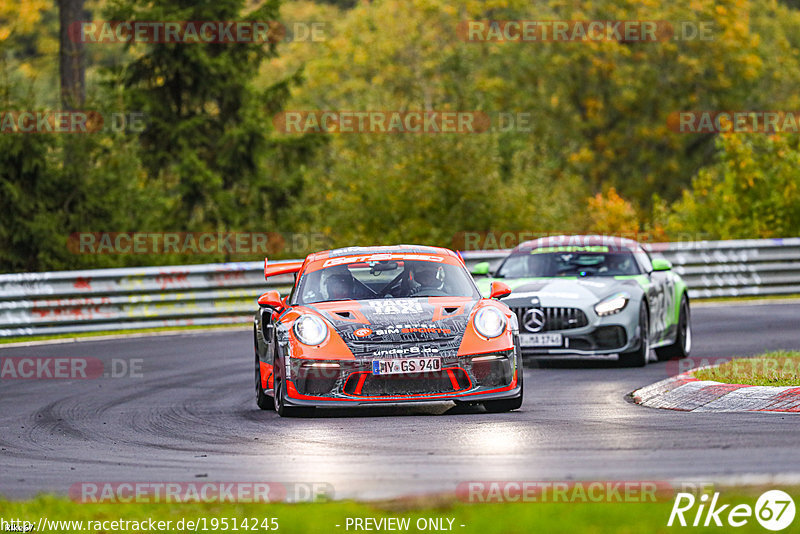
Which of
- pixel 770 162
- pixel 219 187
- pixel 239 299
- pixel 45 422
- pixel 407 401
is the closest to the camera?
pixel 407 401

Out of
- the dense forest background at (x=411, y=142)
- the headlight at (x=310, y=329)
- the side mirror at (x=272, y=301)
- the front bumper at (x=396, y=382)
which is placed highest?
the dense forest background at (x=411, y=142)

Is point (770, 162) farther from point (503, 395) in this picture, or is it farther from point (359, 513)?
point (359, 513)

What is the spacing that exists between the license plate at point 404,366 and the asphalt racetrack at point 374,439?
38 cm

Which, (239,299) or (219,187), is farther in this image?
(219,187)

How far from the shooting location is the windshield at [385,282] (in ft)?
40.3

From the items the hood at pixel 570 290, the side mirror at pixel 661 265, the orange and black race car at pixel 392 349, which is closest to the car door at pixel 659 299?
the side mirror at pixel 661 265

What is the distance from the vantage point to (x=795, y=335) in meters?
19.7

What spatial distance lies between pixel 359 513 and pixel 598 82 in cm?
5627

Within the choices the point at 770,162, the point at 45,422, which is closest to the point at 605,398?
A: the point at 45,422

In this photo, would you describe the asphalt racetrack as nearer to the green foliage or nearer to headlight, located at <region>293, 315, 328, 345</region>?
headlight, located at <region>293, 315, 328, 345</region>

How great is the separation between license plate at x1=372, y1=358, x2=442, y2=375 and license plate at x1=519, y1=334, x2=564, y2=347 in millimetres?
4859

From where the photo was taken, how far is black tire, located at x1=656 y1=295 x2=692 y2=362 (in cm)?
1695

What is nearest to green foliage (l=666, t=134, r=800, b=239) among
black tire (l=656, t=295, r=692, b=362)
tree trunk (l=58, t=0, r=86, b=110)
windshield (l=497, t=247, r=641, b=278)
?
tree trunk (l=58, t=0, r=86, b=110)

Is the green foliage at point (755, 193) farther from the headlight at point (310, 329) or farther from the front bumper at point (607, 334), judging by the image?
the headlight at point (310, 329)
